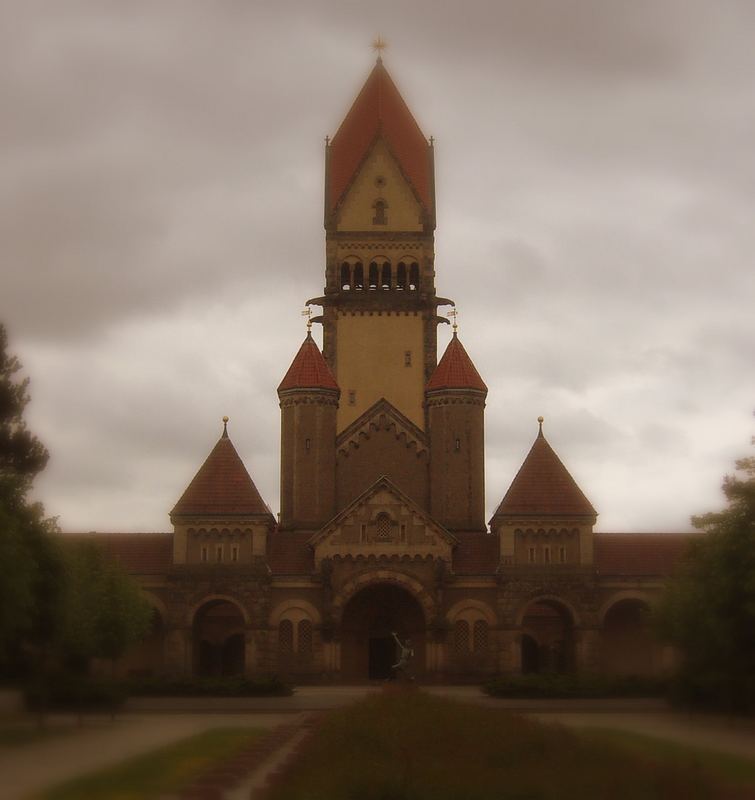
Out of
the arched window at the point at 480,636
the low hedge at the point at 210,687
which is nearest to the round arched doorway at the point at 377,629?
the arched window at the point at 480,636

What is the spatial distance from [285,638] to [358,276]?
23.1 m

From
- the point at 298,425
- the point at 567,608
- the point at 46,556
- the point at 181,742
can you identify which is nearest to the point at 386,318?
the point at 298,425

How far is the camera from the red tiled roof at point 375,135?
78.6 m

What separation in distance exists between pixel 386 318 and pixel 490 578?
18.4 m

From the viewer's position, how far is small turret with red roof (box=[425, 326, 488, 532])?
69188 mm

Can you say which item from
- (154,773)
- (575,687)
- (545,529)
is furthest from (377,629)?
(154,773)

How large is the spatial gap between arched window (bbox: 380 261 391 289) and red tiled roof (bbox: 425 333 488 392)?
6571mm

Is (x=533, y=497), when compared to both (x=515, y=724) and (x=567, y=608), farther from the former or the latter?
(x=515, y=724)

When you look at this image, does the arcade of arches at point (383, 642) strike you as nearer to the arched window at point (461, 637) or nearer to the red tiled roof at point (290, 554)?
the arched window at point (461, 637)

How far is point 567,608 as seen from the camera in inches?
2517

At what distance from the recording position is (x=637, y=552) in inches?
2643

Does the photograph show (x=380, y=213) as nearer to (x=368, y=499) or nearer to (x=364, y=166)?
(x=364, y=166)

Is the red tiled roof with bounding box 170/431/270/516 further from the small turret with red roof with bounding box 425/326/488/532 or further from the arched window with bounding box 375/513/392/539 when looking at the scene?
the small turret with red roof with bounding box 425/326/488/532

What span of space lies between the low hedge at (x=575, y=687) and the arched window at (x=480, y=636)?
11996 millimetres
